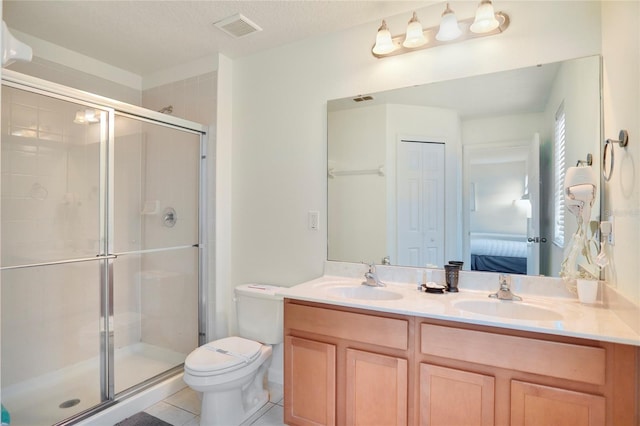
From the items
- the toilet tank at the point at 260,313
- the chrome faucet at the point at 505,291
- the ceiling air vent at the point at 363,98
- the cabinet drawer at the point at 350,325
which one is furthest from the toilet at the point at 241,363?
the ceiling air vent at the point at 363,98

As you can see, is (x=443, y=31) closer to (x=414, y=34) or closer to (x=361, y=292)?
(x=414, y=34)

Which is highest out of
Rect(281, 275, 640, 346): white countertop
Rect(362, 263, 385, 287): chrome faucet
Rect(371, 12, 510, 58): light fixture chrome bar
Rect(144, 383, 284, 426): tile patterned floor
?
Rect(371, 12, 510, 58): light fixture chrome bar

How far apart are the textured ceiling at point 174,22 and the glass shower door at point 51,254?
1.61 feet

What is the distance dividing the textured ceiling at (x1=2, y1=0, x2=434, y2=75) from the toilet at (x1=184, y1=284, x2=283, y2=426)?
1.66m

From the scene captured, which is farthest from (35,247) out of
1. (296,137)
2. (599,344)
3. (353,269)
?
(599,344)

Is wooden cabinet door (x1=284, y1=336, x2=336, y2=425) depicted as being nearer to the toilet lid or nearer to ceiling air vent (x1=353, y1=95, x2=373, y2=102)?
the toilet lid

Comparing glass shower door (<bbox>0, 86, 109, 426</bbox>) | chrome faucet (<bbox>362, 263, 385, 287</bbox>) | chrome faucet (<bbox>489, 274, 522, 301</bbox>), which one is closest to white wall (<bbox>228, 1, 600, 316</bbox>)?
chrome faucet (<bbox>362, 263, 385, 287</bbox>)

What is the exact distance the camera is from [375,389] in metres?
1.63

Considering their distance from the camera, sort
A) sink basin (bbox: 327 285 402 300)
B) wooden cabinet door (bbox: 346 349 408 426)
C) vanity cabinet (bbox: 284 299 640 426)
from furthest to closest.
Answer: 1. sink basin (bbox: 327 285 402 300)
2. wooden cabinet door (bbox: 346 349 408 426)
3. vanity cabinet (bbox: 284 299 640 426)

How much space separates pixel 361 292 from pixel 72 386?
204cm

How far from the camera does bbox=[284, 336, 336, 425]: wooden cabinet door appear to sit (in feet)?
5.74

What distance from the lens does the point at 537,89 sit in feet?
5.75

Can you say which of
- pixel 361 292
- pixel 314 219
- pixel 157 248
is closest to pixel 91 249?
pixel 157 248

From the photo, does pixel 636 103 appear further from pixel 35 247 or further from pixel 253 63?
pixel 35 247
